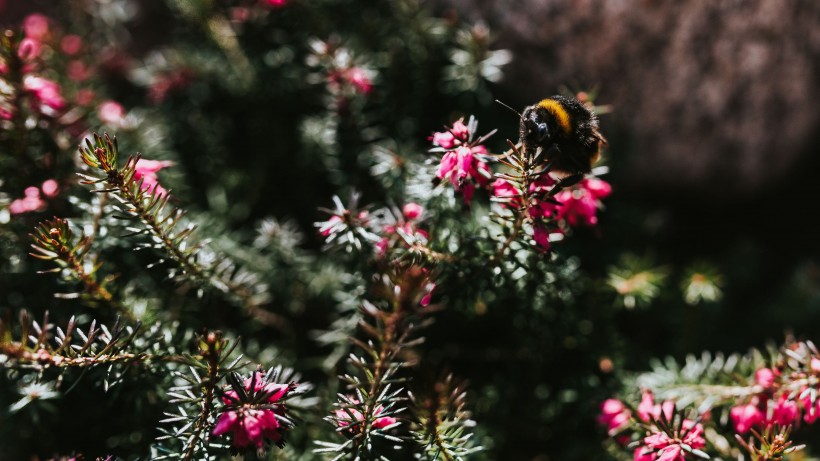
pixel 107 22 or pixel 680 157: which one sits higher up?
pixel 107 22

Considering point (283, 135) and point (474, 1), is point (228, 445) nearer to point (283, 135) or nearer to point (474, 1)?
point (283, 135)

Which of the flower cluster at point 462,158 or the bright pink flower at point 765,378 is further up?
the flower cluster at point 462,158

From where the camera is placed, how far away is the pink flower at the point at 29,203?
5.57 feet

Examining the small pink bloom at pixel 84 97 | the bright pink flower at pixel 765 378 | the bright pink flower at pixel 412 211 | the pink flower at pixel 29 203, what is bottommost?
the bright pink flower at pixel 765 378

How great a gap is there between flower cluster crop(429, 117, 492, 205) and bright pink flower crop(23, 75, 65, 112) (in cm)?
124

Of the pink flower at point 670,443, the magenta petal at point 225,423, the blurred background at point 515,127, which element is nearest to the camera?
the magenta petal at point 225,423

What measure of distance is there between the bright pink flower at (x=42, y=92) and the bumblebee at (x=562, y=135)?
1450 millimetres

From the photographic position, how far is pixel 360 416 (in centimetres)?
143

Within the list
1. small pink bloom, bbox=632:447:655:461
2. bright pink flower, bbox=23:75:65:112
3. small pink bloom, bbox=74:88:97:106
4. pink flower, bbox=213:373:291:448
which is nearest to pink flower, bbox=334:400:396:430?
pink flower, bbox=213:373:291:448

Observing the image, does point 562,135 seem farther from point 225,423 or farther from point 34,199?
point 34,199

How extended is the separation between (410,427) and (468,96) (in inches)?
48.1

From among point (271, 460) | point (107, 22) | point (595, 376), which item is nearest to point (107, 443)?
point (271, 460)

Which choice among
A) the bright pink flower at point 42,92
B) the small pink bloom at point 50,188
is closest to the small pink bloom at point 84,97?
the bright pink flower at point 42,92

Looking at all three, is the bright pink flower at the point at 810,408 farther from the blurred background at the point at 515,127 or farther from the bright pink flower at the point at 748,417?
the blurred background at the point at 515,127
